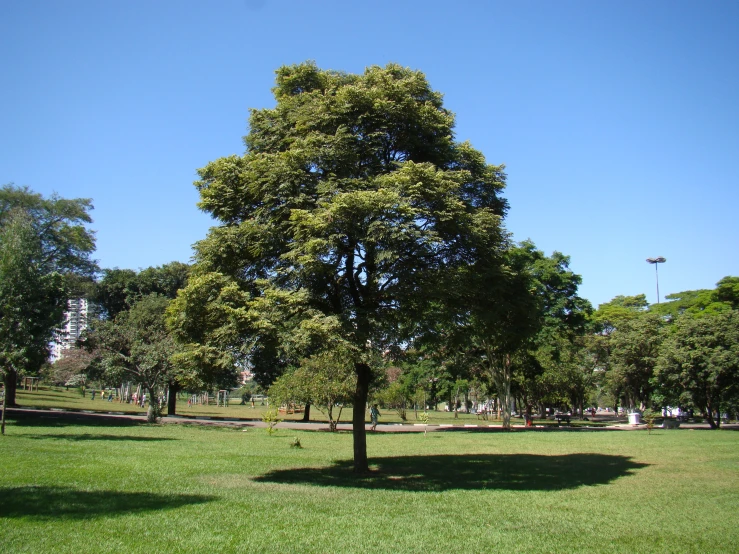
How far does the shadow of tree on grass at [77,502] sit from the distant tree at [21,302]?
12.1 metres

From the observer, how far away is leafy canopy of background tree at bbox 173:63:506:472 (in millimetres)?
12031

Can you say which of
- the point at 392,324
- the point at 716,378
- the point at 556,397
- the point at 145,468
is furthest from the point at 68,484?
the point at 556,397

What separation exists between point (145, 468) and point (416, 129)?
11.5 metres

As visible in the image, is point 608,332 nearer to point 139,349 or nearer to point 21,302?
point 139,349

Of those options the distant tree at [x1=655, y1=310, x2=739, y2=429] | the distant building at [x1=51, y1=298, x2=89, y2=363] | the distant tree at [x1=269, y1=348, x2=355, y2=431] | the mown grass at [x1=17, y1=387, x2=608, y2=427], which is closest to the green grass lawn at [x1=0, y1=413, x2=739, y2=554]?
the distant building at [x1=51, y1=298, x2=89, y2=363]

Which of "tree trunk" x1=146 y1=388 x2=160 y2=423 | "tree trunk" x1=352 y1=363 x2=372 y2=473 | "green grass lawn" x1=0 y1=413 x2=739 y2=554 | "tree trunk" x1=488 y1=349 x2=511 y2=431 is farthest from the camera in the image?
"tree trunk" x1=488 y1=349 x2=511 y2=431

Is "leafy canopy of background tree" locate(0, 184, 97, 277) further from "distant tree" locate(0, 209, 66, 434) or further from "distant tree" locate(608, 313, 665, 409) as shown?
"distant tree" locate(608, 313, 665, 409)

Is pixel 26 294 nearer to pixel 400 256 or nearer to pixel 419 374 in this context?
pixel 400 256

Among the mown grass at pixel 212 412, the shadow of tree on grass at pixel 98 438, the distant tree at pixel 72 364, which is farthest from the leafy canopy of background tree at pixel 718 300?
the distant tree at pixel 72 364

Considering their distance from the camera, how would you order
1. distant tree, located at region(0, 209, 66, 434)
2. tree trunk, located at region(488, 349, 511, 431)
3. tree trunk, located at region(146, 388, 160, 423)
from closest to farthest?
distant tree, located at region(0, 209, 66, 434) < tree trunk, located at region(146, 388, 160, 423) < tree trunk, located at region(488, 349, 511, 431)

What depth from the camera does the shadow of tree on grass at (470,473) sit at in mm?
12992

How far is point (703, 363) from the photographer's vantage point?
31734mm

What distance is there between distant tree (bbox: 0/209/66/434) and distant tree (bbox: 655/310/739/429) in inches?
1341

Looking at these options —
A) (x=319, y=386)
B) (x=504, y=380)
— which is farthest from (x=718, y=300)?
(x=319, y=386)
